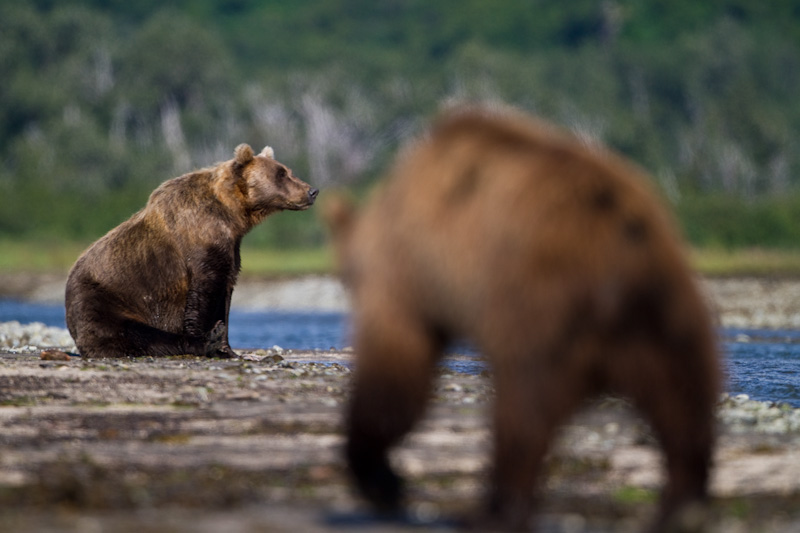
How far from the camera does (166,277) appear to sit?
9922 mm

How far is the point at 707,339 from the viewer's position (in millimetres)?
4113

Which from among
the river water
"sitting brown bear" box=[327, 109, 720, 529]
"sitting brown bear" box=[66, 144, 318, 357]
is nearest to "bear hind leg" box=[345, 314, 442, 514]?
"sitting brown bear" box=[327, 109, 720, 529]

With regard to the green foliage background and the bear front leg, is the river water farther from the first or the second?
the green foliage background

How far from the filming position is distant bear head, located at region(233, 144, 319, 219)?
412 inches

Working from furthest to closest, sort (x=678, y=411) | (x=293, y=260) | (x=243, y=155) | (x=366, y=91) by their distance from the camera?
(x=366, y=91) < (x=293, y=260) < (x=243, y=155) < (x=678, y=411)

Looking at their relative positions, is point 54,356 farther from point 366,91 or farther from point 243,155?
point 366,91

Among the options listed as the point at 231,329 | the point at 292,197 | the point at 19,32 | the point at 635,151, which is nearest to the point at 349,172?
the point at 635,151

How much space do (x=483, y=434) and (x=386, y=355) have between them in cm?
204

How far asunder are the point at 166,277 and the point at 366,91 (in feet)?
222

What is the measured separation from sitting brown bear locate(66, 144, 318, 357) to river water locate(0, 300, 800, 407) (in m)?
2.34

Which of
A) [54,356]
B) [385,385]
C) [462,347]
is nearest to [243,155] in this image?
[54,356]

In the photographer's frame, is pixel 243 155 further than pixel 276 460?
Yes

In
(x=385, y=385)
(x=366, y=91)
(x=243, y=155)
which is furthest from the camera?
(x=366, y=91)

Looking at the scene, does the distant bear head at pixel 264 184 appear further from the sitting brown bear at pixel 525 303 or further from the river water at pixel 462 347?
the sitting brown bear at pixel 525 303
